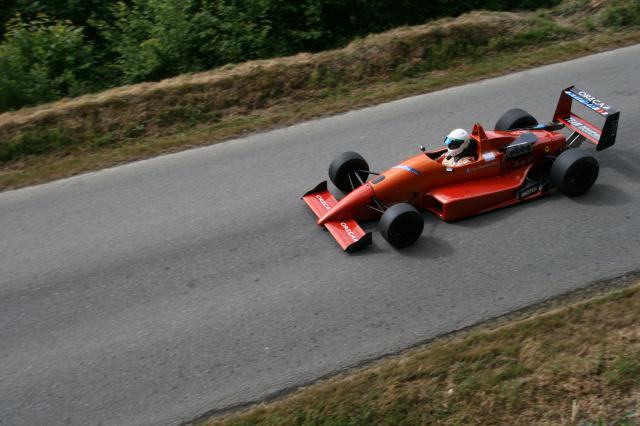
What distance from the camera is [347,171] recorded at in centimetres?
1016

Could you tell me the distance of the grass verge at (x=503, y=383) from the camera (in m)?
6.66

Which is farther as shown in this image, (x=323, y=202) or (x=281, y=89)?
(x=281, y=89)

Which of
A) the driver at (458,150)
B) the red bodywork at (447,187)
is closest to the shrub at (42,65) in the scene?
the red bodywork at (447,187)

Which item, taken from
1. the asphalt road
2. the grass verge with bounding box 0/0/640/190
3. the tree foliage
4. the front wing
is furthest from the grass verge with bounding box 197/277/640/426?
the tree foliage

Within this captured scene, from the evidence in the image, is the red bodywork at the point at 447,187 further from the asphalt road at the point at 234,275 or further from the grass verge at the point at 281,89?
the grass verge at the point at 281,89

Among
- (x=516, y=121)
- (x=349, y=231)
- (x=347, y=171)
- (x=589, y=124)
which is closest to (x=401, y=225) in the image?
(x=349, y=231)

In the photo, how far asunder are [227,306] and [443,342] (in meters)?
2.63

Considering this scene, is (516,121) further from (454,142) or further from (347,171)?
(347,171)

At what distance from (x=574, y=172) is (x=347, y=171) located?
3.13 meters

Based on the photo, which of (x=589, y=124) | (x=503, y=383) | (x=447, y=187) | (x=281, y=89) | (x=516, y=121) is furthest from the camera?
(x=281, y=89)

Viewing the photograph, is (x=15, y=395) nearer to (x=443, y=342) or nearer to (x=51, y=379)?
(x=51, y=379)

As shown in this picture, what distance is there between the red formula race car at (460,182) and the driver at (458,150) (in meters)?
0.07

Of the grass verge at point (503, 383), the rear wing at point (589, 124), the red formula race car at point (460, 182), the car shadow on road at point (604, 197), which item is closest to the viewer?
the grass verge at point (503, 383)

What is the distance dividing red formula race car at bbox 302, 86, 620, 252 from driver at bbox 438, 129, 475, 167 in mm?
68
